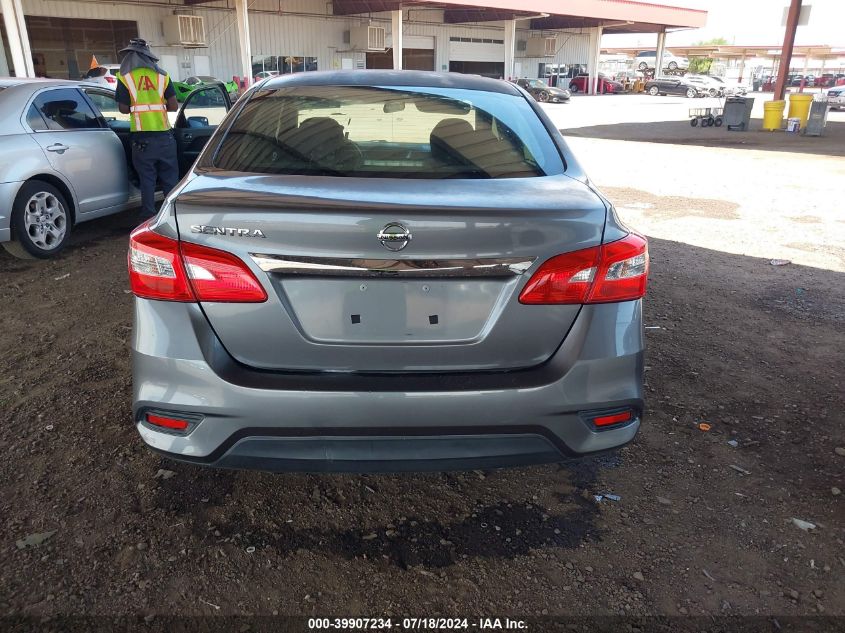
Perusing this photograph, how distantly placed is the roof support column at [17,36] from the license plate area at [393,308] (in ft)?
73.2

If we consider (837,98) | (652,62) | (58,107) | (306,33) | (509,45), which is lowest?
(837,98)

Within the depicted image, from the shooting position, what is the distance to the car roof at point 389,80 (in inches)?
128

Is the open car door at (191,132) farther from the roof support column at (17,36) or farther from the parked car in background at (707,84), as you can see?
the parked car in background at (707,84)

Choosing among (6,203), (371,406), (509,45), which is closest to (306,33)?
(509,45)

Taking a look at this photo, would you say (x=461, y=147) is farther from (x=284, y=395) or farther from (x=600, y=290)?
(x=284, y=395)

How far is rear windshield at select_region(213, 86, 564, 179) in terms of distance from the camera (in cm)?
265

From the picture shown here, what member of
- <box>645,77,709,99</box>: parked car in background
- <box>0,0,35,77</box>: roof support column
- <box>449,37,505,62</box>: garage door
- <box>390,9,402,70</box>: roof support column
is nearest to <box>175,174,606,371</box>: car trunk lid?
<box>0,0,35,77</box>: roof support column

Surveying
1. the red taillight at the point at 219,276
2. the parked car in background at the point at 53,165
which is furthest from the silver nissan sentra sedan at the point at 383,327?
the parked car in background at the point at 53,165

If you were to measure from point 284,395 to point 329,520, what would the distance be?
82 centimetres

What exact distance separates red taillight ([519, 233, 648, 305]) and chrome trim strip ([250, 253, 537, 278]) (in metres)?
0.13

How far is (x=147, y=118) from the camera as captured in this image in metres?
6.80

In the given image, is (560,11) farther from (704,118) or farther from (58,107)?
(58,107)

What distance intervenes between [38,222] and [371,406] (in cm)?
506

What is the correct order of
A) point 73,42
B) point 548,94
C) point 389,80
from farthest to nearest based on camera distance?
point 548,94, point 73,42, point 389,80
